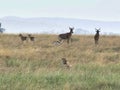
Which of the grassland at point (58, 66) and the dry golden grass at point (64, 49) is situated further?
the dry golden grass at point (64, 49)

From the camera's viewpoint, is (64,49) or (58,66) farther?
(64,49)

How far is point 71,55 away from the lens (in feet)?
75.4

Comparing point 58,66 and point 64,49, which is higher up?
point 58,66

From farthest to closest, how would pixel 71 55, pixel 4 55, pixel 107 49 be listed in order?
pixel 107 49, pixel 71 55, pixel 4 55

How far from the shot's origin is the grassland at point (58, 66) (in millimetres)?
13562

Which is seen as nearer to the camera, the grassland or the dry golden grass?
the grassland

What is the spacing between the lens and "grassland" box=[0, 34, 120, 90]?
534 inches

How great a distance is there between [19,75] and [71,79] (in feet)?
5.45

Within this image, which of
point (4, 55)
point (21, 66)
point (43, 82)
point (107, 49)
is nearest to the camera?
point (43, 82)

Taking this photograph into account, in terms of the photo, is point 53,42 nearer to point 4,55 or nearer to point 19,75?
point 4,55

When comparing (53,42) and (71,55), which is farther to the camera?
(53,42)

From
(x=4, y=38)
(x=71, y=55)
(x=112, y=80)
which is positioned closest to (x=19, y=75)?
(x=112, y=80)

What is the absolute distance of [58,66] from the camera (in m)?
19.1

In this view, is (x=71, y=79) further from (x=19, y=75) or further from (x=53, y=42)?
(x=53, y=42)
